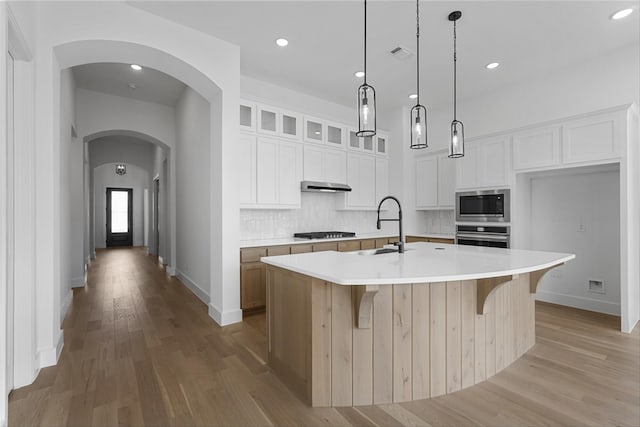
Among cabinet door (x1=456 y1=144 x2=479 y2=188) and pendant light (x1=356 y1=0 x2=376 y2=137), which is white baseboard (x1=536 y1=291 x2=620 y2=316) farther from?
pendant light (x1=356 y1=0 x2=376 y2=137)

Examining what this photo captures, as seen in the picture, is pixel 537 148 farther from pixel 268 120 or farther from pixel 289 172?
pixel 268 120

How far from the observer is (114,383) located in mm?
2176

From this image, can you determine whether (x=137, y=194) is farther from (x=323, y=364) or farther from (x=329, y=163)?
(x=323, y=364)

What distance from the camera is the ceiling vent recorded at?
347 cm

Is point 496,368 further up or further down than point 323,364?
further down

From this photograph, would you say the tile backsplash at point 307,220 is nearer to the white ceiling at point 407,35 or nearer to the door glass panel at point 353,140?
the door glass panel at point 353,140

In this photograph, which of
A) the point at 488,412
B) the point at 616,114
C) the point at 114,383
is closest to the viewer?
the point at 488,412

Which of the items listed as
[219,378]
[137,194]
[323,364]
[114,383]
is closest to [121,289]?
[114,383]

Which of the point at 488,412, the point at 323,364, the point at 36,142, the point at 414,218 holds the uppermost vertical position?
the point at 36,142

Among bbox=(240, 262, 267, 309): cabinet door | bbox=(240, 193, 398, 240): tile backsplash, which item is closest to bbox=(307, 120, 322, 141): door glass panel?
bbox=(240, 193, 398, 240): tile backsplash

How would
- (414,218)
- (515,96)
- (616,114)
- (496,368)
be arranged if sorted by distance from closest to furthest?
(496,368) → (616,114) → (515,96) → (414,218)

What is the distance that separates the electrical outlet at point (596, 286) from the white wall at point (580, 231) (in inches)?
1.4

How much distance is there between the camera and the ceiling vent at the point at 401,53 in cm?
347

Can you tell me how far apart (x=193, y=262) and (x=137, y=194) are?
8781 millimetres
